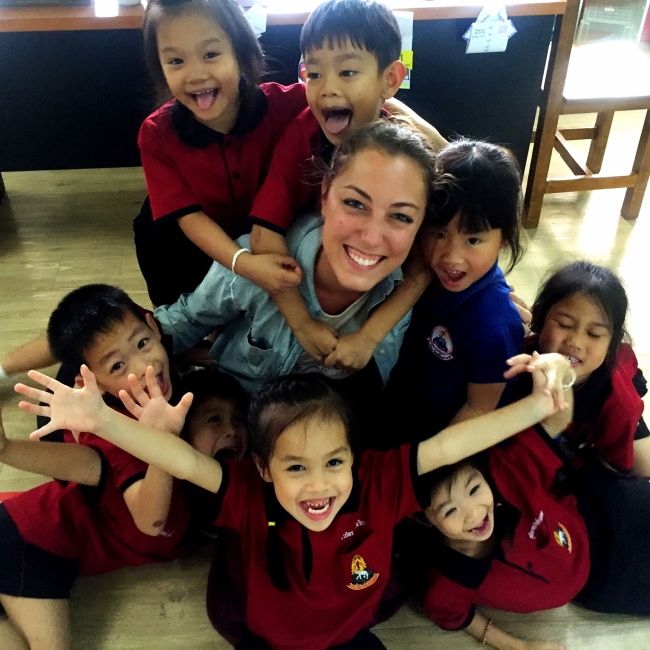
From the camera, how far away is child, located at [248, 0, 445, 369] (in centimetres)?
121

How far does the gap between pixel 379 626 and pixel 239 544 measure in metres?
0.34

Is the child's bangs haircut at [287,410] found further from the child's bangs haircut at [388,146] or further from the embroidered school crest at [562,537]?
the embroidered school crest at [562,537]

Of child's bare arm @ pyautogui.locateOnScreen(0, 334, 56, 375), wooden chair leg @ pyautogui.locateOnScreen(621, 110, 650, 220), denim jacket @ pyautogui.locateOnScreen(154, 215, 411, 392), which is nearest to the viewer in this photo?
denim jacket @ pyautogui.locateOnScreen(154, 215, 411, 392)

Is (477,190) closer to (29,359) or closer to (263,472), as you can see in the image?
(263,472)

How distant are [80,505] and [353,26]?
1.05 metres

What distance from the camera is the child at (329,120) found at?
3.97 ft

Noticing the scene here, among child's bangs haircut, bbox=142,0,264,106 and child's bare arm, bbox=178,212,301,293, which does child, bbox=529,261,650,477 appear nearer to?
child's bare arm, bbox=178,212,301,293

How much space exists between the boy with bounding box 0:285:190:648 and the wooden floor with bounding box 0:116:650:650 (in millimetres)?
107

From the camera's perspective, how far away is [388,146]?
1090mm

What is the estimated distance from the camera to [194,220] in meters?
1.40

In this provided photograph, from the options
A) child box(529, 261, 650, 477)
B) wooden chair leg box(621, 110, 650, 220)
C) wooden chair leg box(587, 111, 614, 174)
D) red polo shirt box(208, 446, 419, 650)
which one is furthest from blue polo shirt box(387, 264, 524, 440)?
wooden chair leg box(587, 111, 614, 174)

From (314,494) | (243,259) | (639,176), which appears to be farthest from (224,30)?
(639,176)

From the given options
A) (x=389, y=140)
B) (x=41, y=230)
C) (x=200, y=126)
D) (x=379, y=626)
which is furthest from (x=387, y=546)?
(x=41, y=230)

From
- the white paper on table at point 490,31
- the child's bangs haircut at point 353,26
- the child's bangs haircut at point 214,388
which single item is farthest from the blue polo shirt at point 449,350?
the white paper on table at point 490,31
